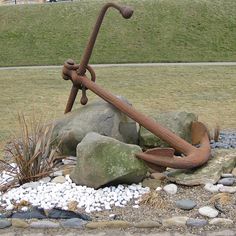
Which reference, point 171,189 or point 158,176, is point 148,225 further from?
point 158,176

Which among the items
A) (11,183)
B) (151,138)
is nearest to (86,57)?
(151,138)

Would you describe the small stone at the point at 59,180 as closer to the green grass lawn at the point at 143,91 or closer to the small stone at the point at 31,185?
the small stone at the point at 31,185

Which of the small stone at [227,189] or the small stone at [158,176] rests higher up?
the small stone at [227,189]

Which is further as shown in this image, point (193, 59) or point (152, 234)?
point (193, 59)

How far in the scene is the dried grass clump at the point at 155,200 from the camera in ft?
14.5

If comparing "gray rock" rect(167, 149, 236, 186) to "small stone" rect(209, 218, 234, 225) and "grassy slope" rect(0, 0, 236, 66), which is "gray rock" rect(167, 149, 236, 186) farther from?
"grassy slope" rect(0, 0, 236, 66)

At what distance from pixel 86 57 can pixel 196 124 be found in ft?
4.29

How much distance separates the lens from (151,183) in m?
4.84

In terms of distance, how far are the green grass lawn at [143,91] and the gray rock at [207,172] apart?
111 inches

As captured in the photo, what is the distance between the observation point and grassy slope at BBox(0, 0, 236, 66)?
67.2 ft

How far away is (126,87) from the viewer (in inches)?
515

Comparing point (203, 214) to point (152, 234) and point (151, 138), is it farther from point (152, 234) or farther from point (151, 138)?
point (151, 138)

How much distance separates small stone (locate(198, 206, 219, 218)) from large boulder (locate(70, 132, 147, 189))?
69 cm

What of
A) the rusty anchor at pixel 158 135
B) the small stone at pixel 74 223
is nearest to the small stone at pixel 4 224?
the small stone at pixel 74 223
